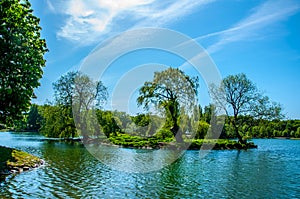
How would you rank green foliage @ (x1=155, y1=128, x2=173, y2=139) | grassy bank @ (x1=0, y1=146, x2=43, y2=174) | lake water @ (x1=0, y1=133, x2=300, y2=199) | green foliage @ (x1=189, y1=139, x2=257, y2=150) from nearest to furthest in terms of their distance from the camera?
lake water @ (x1=0, y1=133, x2=300, y2=199) → grassy bank @ (x1=0, y1=146, x2=43, y2=174) → green foliage @ (x1=189, y1=139, x2=257, y2=150) → green foliage @ (x1=155, y1=128, x2=173, y2=139)

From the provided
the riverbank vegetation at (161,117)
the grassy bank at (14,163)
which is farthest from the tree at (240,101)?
the grassy bank at (14,163)

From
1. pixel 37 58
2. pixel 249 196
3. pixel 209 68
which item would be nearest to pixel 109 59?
pixel 37 58

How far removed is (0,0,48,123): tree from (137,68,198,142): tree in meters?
25.8

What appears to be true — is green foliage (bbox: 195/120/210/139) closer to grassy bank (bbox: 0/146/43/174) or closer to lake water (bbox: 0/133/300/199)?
lake water (bbox: 0/133/300/199)

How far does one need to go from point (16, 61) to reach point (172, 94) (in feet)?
95.1

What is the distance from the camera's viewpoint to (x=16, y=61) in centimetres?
1759

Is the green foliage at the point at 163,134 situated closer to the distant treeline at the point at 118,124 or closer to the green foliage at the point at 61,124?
the distant treeline at the point at 118,124

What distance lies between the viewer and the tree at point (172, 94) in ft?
142

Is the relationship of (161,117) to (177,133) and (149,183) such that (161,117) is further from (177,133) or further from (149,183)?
(149,183)

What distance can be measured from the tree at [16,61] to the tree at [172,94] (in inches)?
1015

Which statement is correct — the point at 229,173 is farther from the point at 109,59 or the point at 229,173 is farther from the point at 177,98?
the point at 177,98

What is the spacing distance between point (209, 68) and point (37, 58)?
22347mm

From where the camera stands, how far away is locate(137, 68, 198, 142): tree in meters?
43.3

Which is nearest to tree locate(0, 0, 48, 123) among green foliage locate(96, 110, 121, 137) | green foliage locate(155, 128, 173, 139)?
green foliage locate(155, 128, 173, 139)
